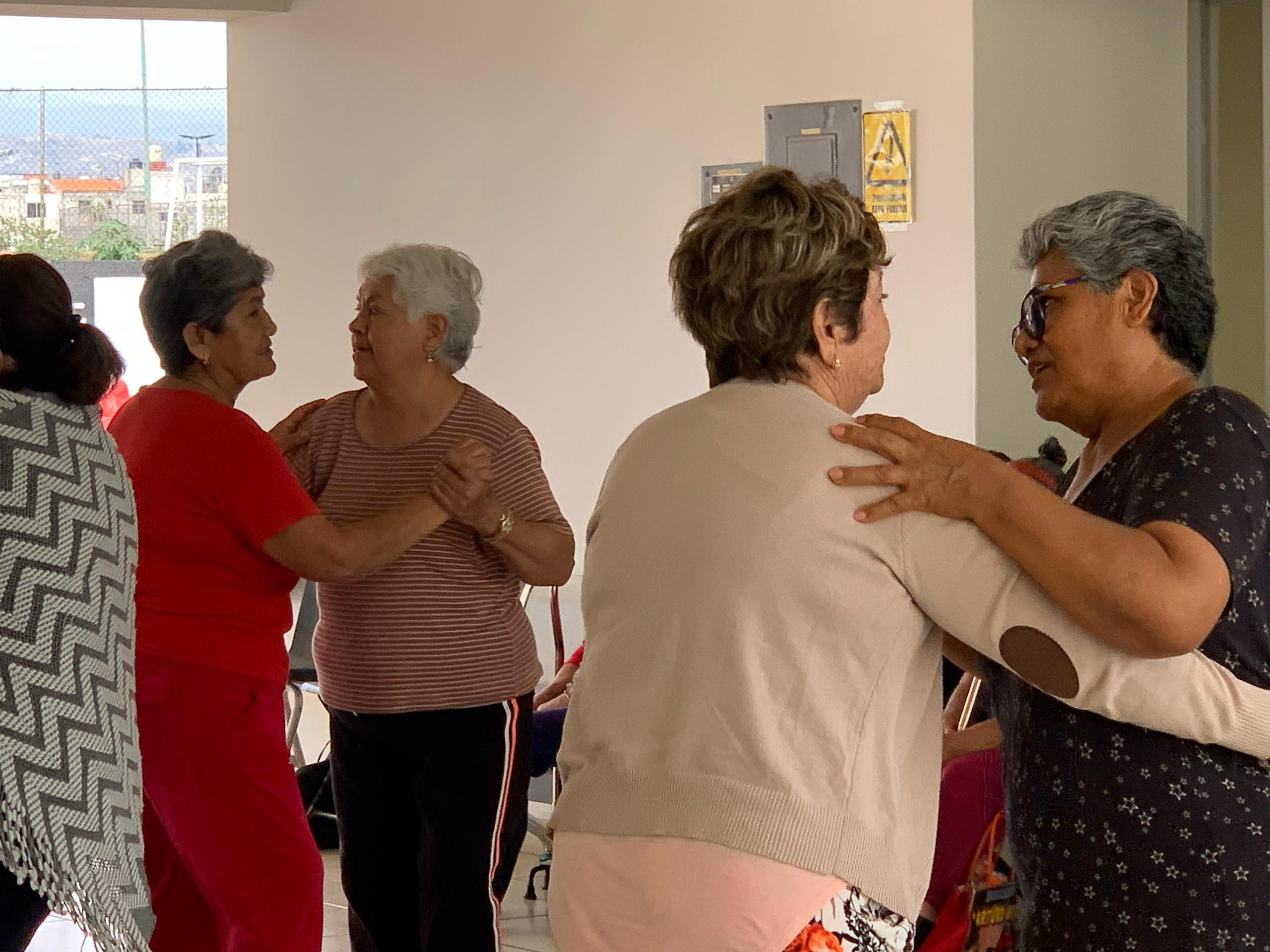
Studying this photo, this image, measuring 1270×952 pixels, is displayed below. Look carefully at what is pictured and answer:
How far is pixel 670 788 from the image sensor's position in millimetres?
1420

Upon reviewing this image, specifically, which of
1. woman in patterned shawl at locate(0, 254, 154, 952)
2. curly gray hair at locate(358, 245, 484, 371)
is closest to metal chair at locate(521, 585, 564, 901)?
curly gray hair at locate(358, 245, 484, 371)

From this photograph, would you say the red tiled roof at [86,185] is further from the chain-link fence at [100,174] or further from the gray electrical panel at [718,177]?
the gray electrical panel at [718,177]

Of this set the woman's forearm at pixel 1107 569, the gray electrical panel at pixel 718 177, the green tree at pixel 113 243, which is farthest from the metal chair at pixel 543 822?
the woman's forearm at pixel 1107 569

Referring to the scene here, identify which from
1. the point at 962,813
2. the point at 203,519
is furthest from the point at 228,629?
the point at 962,813

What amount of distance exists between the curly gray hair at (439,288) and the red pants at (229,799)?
0.75 metres

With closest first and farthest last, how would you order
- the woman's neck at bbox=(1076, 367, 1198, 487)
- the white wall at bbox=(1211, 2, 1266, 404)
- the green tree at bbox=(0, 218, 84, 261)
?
the woman's neck at bbox=(1076, 367, 1198, 487)
the white wall at bbox=(1211, 2, 1266, 404)
the green tree at bbox=(0, 218, 84, 261)

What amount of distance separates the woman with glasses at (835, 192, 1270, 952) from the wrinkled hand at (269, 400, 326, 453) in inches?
63.5

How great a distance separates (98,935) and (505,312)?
3115 mm

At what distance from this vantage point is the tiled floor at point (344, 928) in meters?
4.00

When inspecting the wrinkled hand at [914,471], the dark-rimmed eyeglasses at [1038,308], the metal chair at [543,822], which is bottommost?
the metal chair at [543,822]

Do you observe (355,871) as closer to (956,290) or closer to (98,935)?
(98,935)

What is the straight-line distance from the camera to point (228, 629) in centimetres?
261

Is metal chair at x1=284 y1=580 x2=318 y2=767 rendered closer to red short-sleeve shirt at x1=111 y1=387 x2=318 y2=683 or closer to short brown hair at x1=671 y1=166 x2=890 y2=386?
red short-sleeve shirt at x1=111 y1=387 x2=318 y2=683

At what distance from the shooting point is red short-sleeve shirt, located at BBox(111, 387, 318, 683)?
100 inches
